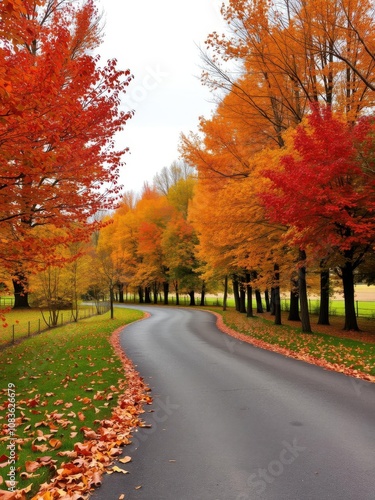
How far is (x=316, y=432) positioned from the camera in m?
5.26

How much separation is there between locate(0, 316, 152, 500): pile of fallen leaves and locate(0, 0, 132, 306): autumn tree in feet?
13.6

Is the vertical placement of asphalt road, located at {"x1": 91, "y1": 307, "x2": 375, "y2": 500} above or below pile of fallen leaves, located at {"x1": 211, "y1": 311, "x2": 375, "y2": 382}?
above

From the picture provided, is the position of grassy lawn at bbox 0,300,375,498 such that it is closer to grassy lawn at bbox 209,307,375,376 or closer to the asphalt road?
grassy lawn at bbox 209,307,375,376

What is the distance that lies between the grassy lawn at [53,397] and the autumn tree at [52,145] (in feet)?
9.46

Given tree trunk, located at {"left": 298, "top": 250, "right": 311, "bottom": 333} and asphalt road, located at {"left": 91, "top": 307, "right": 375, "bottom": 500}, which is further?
tree trunk, located at {"left": 298, "top": 250, "right": 311, "bottom": 333}

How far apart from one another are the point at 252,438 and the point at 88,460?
7.18 ft

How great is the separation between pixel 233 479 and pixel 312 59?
13997 mm

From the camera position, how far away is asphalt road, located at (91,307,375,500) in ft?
12.5

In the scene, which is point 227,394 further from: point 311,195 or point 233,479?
point 311,195

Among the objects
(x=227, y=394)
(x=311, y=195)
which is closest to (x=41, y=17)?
(x=311, y=195)

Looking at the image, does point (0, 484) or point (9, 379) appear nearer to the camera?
point (0, 484)

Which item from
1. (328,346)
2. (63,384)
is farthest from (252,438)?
(328,346)

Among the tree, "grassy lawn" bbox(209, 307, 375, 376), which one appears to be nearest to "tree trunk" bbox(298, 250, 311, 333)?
"grassy lawn" bbox(209, 307, 375, 376)

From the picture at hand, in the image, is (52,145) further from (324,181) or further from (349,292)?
(349,292)
